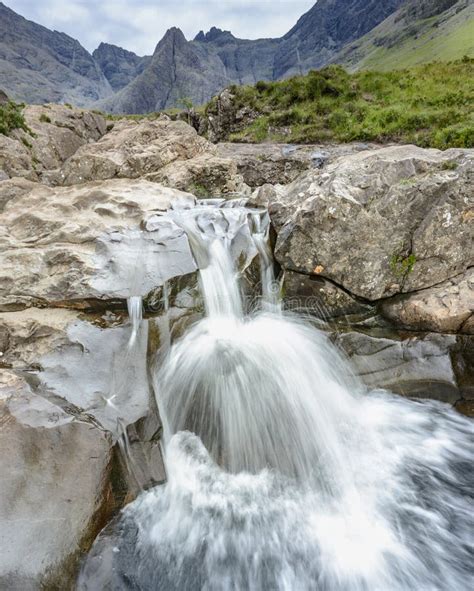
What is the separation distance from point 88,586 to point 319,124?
24431 mm

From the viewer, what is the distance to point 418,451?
5.12m

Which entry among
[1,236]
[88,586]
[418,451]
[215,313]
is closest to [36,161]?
[1,236]

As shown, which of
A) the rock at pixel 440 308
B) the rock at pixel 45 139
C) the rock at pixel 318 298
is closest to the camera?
the rock at pixel 440 308

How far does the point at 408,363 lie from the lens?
20.0ft

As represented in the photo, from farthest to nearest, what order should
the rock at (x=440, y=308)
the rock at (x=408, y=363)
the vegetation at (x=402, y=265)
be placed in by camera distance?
the vegetation at (x=402, y=265), the rock at (x=440, y=308), the rock at (x=408, y=363)

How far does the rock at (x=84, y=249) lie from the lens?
6.27 m

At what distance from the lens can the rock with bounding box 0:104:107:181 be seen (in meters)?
12.5

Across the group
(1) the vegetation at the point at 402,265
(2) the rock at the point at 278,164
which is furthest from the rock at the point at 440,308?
(2) the rock at the point at 278,164

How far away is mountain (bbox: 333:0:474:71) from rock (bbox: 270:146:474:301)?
2804 inches

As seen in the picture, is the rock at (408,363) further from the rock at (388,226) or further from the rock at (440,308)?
the rock at (388,226)

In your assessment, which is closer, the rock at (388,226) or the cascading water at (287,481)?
the cascading water at (287,481)

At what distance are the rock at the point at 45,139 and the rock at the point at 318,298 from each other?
37.4 ft

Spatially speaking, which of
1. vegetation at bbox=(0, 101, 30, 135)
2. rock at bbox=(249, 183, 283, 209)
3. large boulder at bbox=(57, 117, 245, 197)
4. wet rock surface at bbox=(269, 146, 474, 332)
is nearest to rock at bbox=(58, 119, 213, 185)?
large boulder at bbox=(57, 117, 245, 197)

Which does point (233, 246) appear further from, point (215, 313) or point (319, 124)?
point (319, 124)
